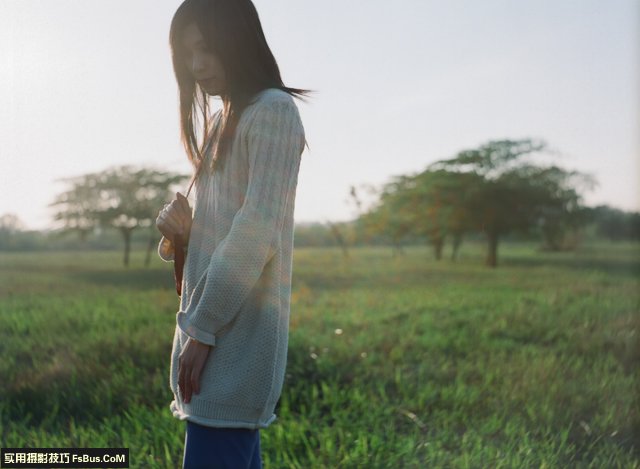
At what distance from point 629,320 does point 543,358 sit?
1717 mm

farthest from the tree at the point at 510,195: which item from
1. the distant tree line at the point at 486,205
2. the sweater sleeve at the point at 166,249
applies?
the sweater sleeve at the point at 166,249

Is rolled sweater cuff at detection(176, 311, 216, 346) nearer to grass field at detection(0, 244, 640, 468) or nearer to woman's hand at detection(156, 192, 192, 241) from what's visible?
woman's hand at detection(156, 192, 192, 241)

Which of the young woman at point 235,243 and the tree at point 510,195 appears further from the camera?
the tree at point 510,195

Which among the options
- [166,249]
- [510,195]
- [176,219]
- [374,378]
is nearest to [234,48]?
[176,219]

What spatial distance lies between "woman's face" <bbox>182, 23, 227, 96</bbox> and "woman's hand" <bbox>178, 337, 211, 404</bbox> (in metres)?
0.49

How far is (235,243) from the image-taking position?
1022 millimetres

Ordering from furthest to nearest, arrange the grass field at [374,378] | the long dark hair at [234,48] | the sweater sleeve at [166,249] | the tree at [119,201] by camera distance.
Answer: the tree at [119,201] < the grass field at [374,378] < the sweater sleeve at [166,249] < the long dark hair at [234,48]

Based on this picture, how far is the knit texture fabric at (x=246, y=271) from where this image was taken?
1.03 meters

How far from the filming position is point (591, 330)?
479 cm

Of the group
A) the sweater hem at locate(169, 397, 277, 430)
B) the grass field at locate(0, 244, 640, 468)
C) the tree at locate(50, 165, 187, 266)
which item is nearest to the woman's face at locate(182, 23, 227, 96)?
the sweater hem at locate(169, 397, 277, 430)

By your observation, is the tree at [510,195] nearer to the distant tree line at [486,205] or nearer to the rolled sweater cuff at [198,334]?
the distant tree line at [486,205]

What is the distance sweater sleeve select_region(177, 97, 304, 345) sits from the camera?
1025 millimetres

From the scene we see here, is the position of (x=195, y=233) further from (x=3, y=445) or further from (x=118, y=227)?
(x=118, y=227)

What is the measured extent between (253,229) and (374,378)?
8.07ft
